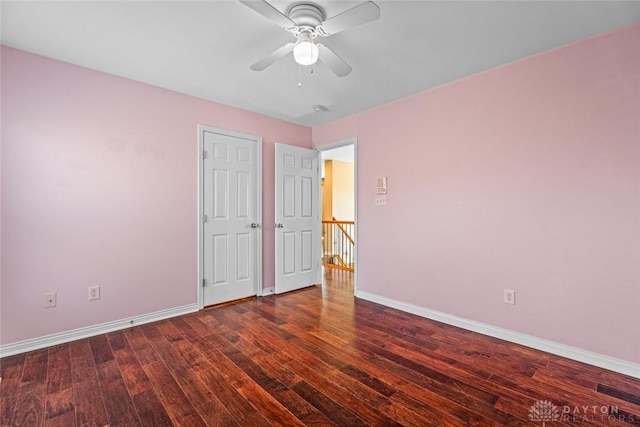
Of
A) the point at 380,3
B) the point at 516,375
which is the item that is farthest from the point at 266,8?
the point at 516,375

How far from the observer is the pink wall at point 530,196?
2062 mm

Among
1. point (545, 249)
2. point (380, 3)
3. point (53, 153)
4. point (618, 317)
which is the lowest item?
point (618, 317)

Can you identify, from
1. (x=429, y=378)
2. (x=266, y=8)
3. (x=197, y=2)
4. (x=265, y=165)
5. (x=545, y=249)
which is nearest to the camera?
(x=266, y=8)

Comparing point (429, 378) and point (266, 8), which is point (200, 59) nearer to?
point (266, 8)

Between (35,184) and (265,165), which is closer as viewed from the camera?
(35,184)

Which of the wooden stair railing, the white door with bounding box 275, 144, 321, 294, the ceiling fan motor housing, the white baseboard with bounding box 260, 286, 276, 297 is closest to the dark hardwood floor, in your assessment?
the white baseboard with bounding box 260, 286, 276, 297

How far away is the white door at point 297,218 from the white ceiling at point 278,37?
1297 millimetres

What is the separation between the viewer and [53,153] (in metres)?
2.48

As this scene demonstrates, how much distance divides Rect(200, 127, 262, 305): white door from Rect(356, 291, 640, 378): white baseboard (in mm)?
1882

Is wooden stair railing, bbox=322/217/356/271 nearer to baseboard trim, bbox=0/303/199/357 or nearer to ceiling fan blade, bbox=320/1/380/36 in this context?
baseboard trim, bbox=0/303/199/357

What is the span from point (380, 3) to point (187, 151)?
2.47 meters
